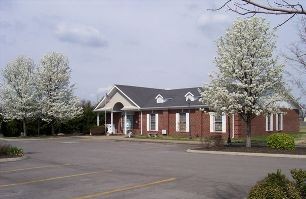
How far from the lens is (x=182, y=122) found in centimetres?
4338

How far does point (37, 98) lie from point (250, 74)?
30620 millimetres

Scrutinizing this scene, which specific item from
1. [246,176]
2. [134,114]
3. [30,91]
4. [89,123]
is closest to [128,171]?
[246,176]

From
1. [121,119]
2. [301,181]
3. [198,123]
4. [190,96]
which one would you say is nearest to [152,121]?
[190,96]

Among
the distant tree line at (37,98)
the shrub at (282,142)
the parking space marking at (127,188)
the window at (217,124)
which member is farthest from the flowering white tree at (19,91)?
the parking space marking at (127,188)

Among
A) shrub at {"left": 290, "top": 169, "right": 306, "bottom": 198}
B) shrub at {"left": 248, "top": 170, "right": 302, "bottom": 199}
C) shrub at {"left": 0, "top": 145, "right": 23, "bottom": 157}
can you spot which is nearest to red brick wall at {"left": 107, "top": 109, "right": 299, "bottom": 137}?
shrub at {"left": 0, "top": 145, "right": 23, "bottom": 157}

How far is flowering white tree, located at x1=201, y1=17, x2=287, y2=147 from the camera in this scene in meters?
25.7

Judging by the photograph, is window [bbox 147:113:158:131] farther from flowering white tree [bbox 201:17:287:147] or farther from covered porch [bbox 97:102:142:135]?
flowering white tree [bbox 201:17:287:147]

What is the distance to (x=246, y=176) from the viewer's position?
1462 centimetres

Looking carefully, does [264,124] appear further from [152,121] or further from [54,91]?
[54,91]

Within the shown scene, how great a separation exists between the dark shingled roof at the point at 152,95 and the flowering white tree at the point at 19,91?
31.2ft

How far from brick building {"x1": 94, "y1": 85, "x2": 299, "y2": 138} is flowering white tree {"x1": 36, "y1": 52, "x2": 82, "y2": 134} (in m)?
3.34

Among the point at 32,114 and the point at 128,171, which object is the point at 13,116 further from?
the point at 128,171

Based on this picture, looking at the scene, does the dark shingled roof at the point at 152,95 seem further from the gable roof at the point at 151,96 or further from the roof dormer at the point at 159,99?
the roof dormer at the point at 159,99

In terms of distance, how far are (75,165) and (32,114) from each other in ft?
105
